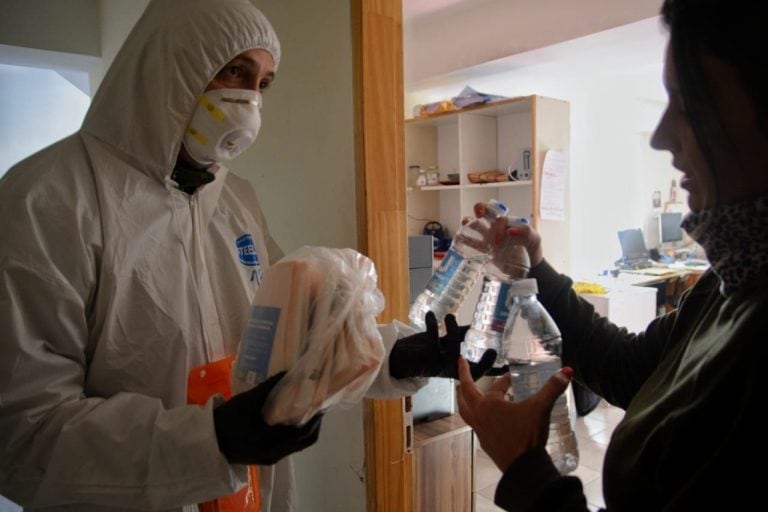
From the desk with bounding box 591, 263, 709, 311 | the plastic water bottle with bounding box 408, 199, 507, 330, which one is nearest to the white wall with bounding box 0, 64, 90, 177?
the plastic water bottle with bounding box 408, 199, 507, 330

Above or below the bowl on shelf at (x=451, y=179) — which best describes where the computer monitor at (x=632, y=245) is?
below

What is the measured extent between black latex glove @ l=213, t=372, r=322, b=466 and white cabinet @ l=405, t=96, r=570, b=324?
2.67 metres

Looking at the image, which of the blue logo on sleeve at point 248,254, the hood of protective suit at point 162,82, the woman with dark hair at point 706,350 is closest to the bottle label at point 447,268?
the blue logo on sleeve at point 248,254

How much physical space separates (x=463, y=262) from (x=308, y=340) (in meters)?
0.57

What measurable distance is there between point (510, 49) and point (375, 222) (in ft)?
8.47

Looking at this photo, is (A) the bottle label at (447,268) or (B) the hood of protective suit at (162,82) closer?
(B) the hood of protective suit at (162,82)

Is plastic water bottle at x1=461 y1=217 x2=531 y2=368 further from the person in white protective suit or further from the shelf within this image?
the shelf

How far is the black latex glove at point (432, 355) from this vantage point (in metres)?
0.98

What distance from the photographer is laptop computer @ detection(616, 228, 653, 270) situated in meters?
5.15

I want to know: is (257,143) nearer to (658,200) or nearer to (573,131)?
(573,131)

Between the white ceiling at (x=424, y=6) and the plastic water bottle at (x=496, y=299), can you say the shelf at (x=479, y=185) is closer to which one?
the white ceiling at (x=424, y=6)

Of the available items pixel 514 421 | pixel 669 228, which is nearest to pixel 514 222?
pixel 514 421

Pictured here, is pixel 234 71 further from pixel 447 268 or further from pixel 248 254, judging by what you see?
pixel 447 268

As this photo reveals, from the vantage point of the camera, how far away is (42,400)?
30.2 inches
